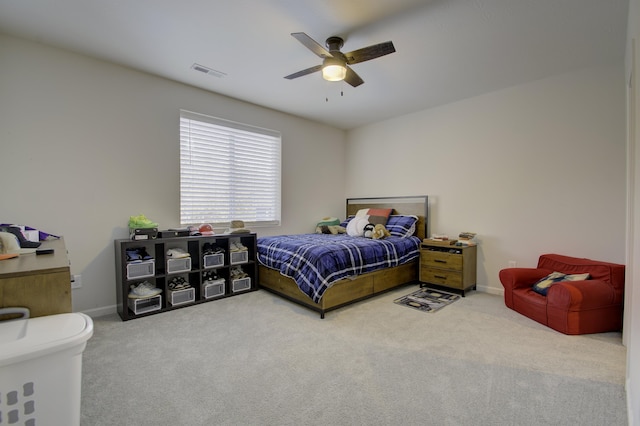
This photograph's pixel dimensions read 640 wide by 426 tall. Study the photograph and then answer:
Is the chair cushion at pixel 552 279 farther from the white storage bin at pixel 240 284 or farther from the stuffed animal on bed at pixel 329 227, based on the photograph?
the white storage bin at pixel 240 284

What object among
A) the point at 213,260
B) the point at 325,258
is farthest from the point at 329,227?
the point at 213,260

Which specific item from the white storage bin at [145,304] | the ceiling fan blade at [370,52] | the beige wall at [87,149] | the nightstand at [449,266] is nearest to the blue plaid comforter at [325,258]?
the nightstand at [449,266]

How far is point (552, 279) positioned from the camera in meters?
2.97

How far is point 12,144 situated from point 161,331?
214cm

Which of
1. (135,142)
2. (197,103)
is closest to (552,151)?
(197,103)

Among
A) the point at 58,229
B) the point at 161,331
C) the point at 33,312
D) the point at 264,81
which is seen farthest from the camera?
the point at 264,81

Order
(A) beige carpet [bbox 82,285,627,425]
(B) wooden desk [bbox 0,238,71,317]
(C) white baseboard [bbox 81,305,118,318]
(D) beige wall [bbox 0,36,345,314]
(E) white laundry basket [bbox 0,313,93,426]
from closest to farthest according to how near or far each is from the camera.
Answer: (E) white laundry basket [bbox 0,313,93,426] < (B) wooden desk [bbox 0,238,71,317] < (A) beige carpet [bbox 82,285,627,425] < (D) beige wall [bbox 0,36,345,314] < (C) white baseboard [bbox 81,305,118,318]

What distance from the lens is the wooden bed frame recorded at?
10.1ft

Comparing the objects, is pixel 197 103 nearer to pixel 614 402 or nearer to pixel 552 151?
pixel 552 151

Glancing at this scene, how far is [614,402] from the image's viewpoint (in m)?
1.66

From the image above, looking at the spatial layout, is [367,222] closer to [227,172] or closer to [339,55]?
[227,172]

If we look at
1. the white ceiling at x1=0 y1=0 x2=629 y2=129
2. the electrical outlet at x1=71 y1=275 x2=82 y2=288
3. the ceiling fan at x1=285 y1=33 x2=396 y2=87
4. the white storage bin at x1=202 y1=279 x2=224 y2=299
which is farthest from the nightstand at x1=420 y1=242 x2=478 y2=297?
the electrical outlet at x1=71 y1=275 x2=82 y2=288

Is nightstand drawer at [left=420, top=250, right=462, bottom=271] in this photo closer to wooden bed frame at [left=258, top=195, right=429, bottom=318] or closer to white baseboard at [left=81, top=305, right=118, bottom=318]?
wooden bed frame at [left=258, top=195, right=429, bottom=318]

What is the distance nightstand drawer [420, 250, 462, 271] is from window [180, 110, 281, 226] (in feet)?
7.34
